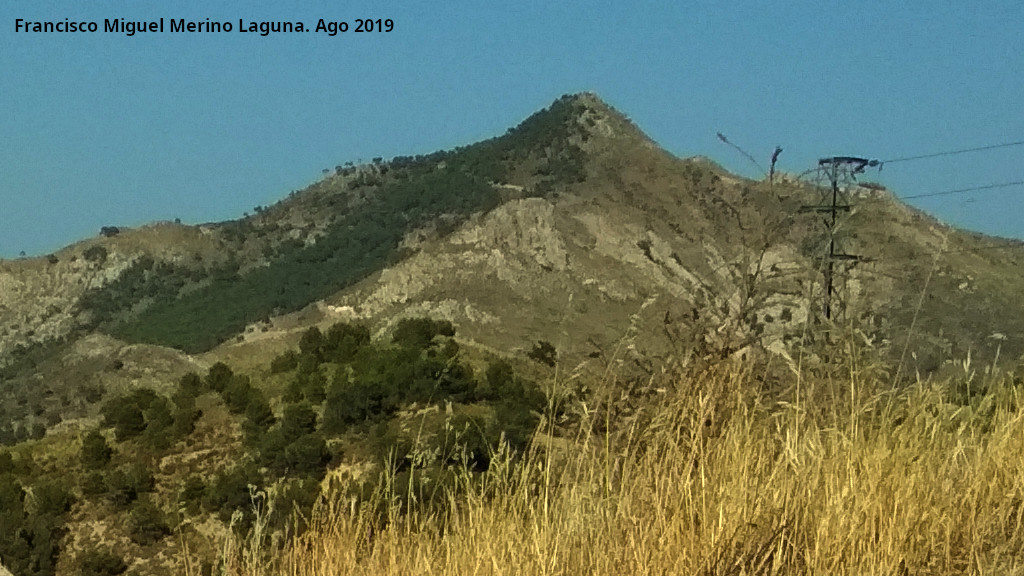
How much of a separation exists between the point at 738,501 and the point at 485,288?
62.4 meters

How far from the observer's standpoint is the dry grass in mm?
3863

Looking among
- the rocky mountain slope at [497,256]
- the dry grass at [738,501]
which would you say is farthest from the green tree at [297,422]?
the dry grass at [738,501]

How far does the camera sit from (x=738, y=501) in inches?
157

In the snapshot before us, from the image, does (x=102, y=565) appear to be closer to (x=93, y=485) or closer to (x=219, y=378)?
(x=93, y=485)

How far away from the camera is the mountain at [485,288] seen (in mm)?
5512

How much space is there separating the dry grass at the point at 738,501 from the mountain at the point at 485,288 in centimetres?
36

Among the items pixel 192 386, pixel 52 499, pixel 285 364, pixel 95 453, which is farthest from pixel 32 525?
pixel 285 364

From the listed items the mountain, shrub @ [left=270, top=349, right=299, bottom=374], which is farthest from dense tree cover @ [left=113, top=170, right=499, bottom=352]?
shrub @ [left=270, top=349, right=299, bottom=374]

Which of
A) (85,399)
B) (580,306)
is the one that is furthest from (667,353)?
(85,399)

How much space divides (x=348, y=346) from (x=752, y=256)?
32.7 meters

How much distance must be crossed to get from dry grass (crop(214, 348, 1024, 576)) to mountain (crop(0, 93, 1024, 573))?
14.2 inches

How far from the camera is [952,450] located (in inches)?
180

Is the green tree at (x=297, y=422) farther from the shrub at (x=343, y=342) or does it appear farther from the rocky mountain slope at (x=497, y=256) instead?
the rocky mountain slope at (x=497, y=256)

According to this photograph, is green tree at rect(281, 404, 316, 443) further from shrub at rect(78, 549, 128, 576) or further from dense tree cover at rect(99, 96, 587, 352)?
dense tree cover at rect(99, 96, 587, 352)
